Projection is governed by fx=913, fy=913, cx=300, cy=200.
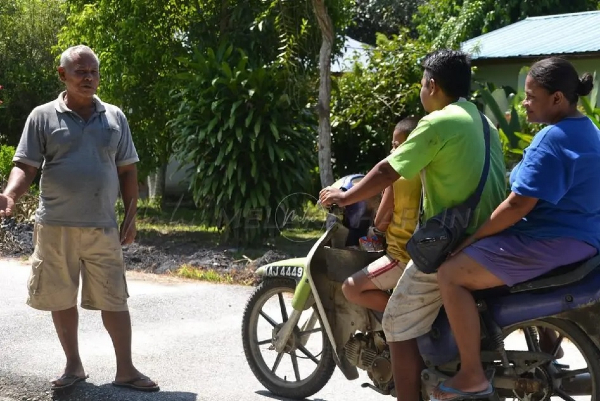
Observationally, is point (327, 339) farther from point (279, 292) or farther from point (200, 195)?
point (200, 195)

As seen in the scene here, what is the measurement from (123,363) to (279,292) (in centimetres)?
106

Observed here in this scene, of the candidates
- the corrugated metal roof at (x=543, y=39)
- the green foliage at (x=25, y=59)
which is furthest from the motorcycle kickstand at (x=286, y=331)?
the green foliage at (x=25, y=59)

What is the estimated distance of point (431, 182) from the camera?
14.3ft

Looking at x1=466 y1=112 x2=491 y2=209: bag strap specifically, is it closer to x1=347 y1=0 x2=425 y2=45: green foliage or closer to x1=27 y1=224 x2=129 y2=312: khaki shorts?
x1=27 y1=224 x2=129 y2=312: khaki shorts

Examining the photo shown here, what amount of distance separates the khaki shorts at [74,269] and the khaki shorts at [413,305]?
6.33 feet

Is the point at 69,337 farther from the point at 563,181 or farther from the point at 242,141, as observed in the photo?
the point at 242,141

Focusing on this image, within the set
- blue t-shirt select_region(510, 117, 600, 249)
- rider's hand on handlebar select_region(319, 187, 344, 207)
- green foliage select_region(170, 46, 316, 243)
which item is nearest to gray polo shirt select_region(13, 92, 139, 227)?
rider's hand on handlebar select_region(319, 187, 344, 207)

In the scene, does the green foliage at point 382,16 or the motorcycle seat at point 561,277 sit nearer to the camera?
the motorcycle seat at point 561,277

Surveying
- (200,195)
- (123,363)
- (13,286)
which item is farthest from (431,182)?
(200,195)

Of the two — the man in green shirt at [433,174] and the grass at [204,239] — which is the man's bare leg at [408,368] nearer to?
the man in green shirt at [433,174]

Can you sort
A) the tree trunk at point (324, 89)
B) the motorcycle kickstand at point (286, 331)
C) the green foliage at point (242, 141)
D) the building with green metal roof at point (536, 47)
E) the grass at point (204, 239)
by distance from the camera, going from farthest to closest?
the building with green metal roof at point (536, 47) < the green foliage at point (242, 141) < the tree trunk at point (324, 89) < the grass at point (204, 239) < the motorcycle kickstand at point (286, 331)

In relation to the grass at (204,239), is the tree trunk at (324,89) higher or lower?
higher

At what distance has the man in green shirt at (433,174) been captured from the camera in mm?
4227

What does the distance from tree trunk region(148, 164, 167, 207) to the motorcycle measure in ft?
37.0
